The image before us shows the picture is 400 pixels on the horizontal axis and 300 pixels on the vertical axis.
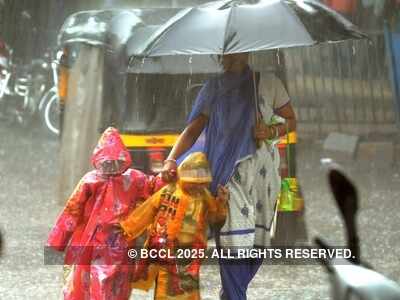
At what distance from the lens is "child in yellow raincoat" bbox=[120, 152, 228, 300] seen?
4457mm

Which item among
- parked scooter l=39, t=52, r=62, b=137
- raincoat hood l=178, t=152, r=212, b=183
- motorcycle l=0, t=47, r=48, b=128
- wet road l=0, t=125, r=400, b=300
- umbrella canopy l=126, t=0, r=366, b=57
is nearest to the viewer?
umbrella canopy l=126, t=0, r=366, b=57

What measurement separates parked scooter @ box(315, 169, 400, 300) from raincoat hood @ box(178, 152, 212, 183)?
6.80ft

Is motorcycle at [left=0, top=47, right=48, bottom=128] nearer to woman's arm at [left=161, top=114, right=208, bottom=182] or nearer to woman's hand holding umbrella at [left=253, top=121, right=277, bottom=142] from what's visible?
woman's arm at [left=161, top=114, right=208, bottom=182]

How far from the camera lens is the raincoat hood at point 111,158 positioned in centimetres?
455

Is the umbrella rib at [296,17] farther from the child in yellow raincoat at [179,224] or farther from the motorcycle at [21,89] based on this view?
the motorcycle at [21,89]

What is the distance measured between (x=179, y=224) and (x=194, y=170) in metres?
0.25

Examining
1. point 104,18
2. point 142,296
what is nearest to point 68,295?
point 142,296

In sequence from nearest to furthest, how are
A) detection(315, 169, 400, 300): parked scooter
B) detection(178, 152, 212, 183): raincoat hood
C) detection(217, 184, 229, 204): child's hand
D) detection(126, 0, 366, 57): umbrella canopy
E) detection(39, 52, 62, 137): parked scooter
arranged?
detection(315, 169, 400, 300): parked scooter, detection(126, 0, 366, 57): umbrella canopy, detection(178, 152, 212, 183): raincoat hood, detection(217, 184, 229, 204): child's hand, detection(39, 52, 62, 137): parked scooter

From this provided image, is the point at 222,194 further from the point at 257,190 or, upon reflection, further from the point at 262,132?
the point at 262,132

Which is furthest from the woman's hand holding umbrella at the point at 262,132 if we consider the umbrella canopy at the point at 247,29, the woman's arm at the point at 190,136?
the umbrella canopy at the point at 247,29

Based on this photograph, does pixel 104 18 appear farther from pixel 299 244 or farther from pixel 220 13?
pixel 220 13

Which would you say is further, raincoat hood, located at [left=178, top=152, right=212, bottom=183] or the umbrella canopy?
raincoat hood, located at [left=178, top=152, right=212, bottom=183]

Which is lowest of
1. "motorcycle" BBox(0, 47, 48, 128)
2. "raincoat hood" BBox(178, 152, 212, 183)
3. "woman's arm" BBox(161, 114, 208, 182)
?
"raincoat hood" BBox(178, 152, 212, 183)

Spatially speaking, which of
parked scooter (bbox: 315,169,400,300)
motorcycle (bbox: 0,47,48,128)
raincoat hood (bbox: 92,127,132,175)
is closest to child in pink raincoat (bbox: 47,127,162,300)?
raincoat hood (bbox: 92,127,132,175)
